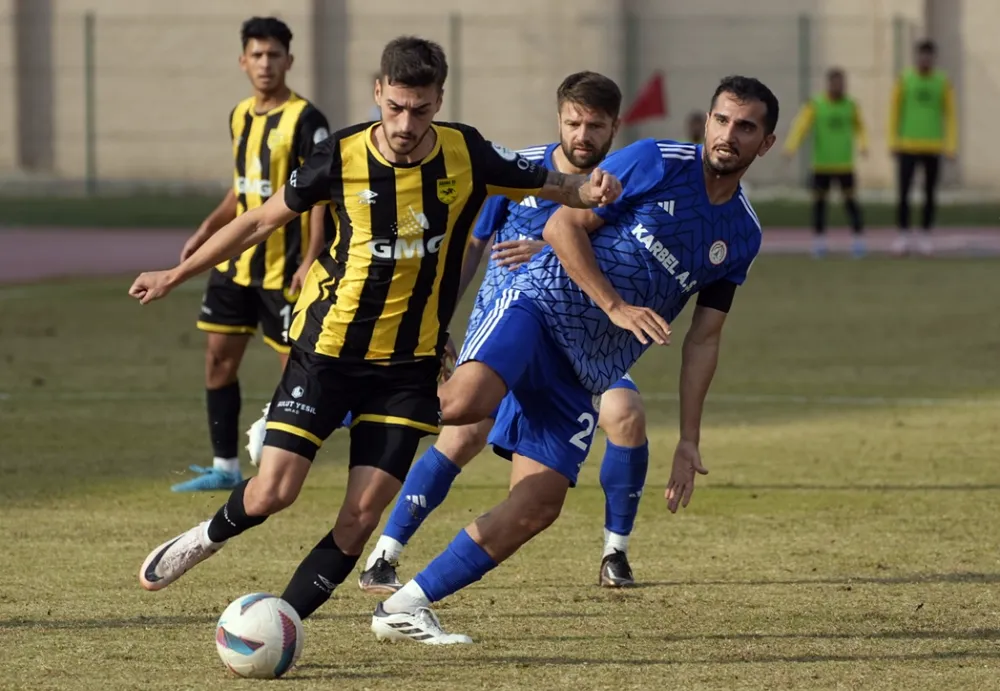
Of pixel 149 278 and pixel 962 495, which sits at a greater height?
pixel 149 278

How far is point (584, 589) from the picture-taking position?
654 centimetres

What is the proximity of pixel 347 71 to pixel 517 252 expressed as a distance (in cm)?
3010

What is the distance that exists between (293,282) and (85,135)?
28539 millimetres

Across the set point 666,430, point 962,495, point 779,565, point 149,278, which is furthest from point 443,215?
point 666,430

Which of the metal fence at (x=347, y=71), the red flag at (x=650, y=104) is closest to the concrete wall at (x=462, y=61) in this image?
the metal fence at (x=347, y=71)

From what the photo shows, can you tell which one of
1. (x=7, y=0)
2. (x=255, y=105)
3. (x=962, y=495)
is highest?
(x=7, y=0)

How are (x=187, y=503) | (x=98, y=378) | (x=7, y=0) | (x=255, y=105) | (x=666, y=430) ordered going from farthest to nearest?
1. (x=7, y=0)
2. (x=98, y=378)
3. (x=666, y=430)
4. (x=255, y=105)
5. (x=187, y=503)

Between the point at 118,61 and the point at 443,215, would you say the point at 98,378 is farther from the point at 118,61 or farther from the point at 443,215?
the point at 118,61

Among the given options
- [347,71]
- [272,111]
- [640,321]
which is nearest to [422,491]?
[640,321]

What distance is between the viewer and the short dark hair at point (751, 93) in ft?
19.5

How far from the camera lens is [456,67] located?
3525 cm

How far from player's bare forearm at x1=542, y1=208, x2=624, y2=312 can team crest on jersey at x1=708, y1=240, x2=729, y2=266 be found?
1.16 feet

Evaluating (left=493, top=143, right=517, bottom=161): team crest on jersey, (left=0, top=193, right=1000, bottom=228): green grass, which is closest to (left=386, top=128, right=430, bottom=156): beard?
(left=493, top=143, right=517, bottom=161): team crest on jersey

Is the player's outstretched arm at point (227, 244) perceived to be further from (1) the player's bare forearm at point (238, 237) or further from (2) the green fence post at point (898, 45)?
(2) the green fence post at point (898, 45)
